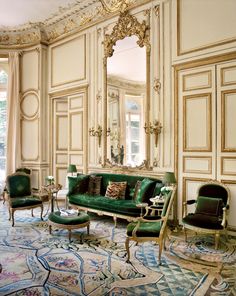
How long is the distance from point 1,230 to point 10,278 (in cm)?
193

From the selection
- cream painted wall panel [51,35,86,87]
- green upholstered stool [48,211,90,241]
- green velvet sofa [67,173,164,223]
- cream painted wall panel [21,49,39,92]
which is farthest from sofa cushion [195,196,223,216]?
cream painted wall panel [21,49,39,92]

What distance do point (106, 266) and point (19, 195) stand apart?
9.95 ft

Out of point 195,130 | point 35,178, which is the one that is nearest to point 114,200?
point 195,130

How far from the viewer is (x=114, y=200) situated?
4.98m

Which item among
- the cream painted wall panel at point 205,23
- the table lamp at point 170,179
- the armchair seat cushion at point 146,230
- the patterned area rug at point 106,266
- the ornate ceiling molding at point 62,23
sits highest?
the ornate ceiling molding at point 62,23

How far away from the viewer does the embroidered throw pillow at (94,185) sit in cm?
554

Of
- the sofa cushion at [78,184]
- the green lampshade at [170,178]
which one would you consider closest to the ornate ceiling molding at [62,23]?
the green lampshade at [170,178]

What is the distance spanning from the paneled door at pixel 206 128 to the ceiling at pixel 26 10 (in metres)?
3.36

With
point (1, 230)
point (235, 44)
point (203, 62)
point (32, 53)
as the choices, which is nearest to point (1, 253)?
point (1, 230)

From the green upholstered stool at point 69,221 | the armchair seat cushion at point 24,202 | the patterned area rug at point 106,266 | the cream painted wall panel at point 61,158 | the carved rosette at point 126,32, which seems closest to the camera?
the patterned area rug at point 106,266

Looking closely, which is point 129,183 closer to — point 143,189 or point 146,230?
point 143,189

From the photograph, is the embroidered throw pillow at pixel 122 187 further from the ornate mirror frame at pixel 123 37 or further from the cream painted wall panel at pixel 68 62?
the cream painted wall panel at pixel 68 62

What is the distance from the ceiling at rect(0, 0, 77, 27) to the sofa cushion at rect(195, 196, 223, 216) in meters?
4.82

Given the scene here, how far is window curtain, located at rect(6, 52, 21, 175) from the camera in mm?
7453
